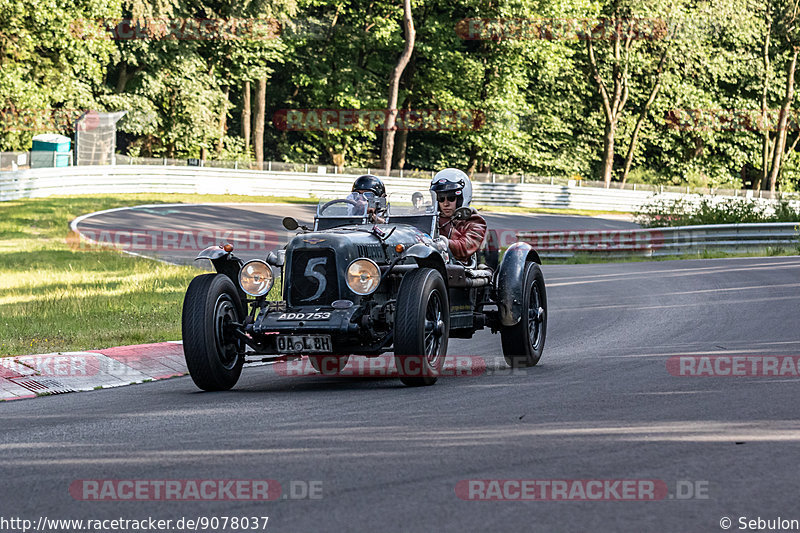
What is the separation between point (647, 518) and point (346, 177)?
42321 mm

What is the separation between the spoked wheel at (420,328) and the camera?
8.09 m

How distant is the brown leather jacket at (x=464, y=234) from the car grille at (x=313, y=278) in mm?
1742

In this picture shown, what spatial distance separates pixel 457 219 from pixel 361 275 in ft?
7.03

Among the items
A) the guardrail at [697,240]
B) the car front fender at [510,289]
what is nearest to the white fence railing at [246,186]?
the guardrail at [697,240]

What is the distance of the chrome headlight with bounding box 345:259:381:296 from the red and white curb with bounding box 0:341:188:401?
94.4 inches

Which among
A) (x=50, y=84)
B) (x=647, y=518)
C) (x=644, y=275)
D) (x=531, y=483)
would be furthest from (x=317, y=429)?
(x=50, y=84)

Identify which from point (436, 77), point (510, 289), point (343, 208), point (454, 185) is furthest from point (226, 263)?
point (436, 77)

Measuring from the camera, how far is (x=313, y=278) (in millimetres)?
8727

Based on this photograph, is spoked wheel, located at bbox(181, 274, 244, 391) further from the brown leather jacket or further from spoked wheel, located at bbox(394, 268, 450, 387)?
the brown leather jacket

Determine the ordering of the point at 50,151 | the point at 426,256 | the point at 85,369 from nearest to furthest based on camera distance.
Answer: the point at 426,256 → the point at 85,369 → the point at 50,151

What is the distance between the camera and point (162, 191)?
140 feet

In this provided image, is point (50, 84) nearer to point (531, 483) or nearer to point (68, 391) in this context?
point (68, 391)

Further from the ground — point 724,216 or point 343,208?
point 343,208

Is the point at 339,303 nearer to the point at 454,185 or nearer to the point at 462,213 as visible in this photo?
the point at 462,213
